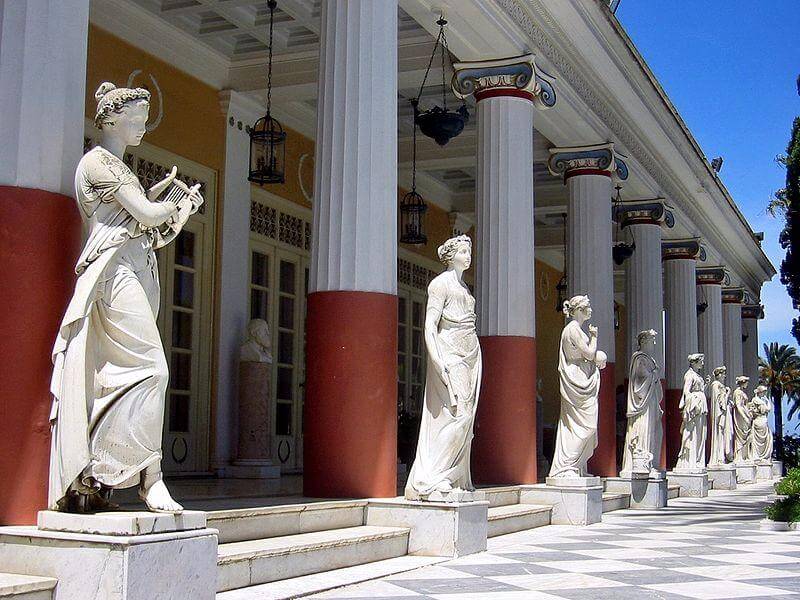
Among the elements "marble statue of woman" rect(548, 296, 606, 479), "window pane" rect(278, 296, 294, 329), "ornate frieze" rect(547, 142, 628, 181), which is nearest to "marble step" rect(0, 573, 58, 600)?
"marble statue of woman" rect(548, 296, 606, 479)

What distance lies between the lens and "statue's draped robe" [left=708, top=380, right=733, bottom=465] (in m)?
22.2

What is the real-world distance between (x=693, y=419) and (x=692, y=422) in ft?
0.21

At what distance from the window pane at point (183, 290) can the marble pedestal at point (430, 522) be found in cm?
564

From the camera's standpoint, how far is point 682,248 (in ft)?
75.1

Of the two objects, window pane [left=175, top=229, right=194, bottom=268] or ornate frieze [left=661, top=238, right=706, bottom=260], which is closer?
window pane [left=175, top=229, right=194, bottom=268]

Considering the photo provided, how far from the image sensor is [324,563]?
23.1ft

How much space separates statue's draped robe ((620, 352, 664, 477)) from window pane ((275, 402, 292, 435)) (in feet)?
16.6

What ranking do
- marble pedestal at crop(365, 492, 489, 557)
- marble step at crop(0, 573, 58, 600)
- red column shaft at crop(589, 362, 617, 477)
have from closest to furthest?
marble step at crop(0, 573, 58, 600)
marble pedestal at crop(365, 492, 489, 557)
red column shaft at crop(589, 362, 617, 477)

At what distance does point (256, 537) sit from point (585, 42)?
389 inches

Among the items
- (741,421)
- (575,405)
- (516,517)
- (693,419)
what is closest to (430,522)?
(516,517)

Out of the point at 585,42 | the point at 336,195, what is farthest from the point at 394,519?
the point at 585,42

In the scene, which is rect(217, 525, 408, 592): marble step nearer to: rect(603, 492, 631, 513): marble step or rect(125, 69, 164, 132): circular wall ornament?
rect(125, 69, 164, 132): circular wall ornament

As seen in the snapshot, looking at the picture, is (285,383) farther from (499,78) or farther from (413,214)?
(499,78)

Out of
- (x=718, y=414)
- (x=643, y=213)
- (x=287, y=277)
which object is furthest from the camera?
(x=718, y=414)
